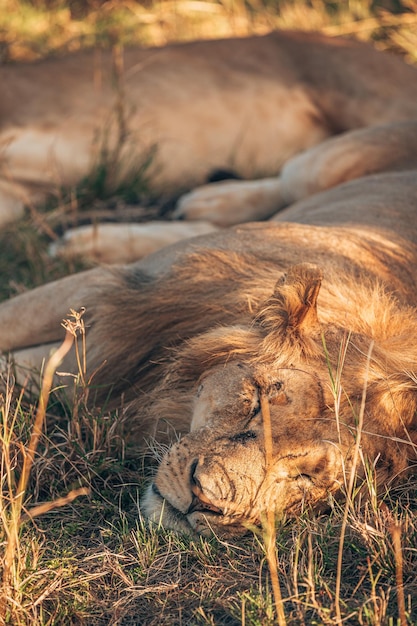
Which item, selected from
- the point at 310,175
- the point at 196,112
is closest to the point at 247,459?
the point at 310,175

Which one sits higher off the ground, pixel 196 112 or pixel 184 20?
pixel 184 20

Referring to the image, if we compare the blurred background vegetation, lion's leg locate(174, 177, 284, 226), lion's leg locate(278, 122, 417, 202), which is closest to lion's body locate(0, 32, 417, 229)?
lion's leg locate(174, 177, 284, 226)

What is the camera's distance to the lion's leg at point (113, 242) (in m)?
3.49

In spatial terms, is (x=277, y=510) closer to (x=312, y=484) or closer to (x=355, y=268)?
(x=312, y=484)

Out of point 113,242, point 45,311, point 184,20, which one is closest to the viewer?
point 45,311

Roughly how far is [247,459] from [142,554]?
0.30m

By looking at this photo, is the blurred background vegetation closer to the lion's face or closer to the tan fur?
the tan fur

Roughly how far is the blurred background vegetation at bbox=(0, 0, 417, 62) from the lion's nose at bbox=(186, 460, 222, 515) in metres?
4.75

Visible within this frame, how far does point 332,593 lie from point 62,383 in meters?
1.03

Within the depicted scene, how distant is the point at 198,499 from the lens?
5.81ft

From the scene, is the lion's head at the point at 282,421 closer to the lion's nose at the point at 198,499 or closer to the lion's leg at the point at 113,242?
the lion's nose at the point at 198,499

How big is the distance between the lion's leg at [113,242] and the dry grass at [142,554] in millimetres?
1102

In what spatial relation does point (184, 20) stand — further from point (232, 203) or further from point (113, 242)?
point (113, 242)

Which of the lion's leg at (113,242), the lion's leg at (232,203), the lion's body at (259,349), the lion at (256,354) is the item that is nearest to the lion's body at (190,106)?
the lion's leg at (232,203)
